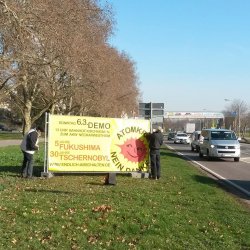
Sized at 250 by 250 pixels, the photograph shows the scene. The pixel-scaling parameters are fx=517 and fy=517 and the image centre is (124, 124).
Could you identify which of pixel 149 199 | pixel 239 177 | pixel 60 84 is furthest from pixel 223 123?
pixel 149 199

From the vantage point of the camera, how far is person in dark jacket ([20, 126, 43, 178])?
48.3 feet

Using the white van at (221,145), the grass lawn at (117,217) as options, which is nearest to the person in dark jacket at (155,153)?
the grass lawn at (117,217)

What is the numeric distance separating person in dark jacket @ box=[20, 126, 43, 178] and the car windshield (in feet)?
55.9

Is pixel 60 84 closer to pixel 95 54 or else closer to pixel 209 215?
pixel 95 54

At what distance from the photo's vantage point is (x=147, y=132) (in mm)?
16469

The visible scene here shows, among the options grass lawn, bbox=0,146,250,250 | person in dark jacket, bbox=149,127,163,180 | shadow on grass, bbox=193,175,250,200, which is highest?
person in dark jacket, bbox=149,127,163,180

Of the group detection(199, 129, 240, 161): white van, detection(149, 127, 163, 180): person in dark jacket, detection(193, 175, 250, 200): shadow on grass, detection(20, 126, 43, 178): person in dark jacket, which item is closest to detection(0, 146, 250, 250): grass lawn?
detection(193, 175, 250, 200): shadow on grass

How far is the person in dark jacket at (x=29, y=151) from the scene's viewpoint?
48.3 ft

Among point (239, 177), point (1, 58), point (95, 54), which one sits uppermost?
point (95, 54)

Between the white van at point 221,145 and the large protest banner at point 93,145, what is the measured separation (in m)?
13.5

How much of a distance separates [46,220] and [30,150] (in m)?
7.06

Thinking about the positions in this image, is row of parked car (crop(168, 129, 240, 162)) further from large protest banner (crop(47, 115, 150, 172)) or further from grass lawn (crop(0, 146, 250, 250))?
grass lawn (crop(0, 146, 250, 250))

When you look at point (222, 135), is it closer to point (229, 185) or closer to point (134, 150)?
point (229, 185)

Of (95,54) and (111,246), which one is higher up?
(95,54)
